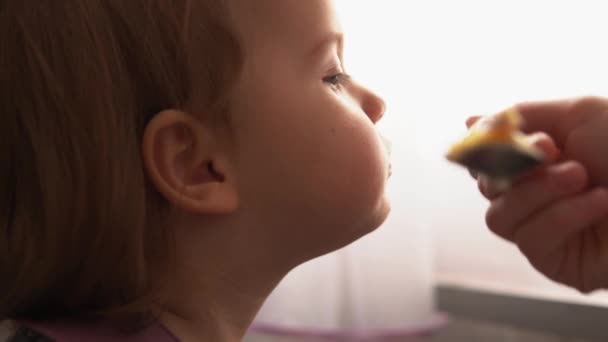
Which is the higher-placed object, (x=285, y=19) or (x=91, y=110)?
(x=285, y=19)

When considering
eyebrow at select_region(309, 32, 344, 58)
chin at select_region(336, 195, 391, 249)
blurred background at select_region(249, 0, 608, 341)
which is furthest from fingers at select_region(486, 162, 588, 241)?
blurred background at select_region(249, 0, 608, 341)

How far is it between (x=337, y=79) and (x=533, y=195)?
0.26m

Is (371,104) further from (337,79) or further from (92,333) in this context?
(92,333)

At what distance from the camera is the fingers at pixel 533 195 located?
0.51 metres

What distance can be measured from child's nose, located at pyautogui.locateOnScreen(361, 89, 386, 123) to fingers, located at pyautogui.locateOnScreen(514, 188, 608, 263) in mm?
226

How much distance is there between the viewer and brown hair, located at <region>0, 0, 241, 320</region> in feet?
1.99

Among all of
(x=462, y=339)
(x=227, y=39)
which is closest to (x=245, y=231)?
(x=227, y=39)

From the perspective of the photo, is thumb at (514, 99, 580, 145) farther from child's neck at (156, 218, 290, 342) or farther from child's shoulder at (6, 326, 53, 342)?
child's shoulder at (6, 326, 53, 342)

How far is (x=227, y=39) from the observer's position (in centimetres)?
63

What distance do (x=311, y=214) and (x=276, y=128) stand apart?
0.31 feet

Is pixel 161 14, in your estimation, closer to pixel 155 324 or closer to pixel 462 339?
pixel 155 324

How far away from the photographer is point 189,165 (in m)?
0.65

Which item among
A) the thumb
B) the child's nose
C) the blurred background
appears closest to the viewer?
the thumb

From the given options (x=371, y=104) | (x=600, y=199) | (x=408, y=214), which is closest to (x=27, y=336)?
(x=371, y=104)
